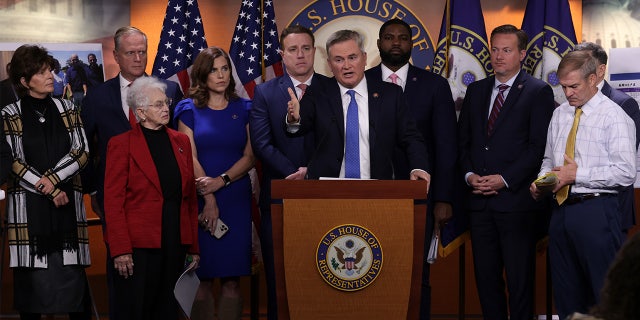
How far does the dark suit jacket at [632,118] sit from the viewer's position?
5239 millimetres

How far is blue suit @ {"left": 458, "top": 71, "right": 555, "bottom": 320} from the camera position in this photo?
208 inches

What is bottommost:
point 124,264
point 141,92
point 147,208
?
point 124,264

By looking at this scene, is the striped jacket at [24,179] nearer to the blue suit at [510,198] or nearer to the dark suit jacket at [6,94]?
the dark suit jacket at [6,94]

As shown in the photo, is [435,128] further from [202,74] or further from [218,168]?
[202,74]

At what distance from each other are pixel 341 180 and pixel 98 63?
10.9ft

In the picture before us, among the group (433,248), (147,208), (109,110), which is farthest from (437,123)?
(109,110)

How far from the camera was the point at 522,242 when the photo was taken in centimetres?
531

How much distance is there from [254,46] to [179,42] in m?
0.51

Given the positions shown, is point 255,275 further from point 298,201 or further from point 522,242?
point 298,201

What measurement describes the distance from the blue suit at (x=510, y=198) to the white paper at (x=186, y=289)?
166 centimetres

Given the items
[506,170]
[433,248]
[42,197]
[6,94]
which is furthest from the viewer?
[6,94]

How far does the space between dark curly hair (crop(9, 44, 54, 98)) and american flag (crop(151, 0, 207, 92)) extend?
3.93 feet

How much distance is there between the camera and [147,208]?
4.61 meters

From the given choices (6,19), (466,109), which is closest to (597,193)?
(466,109)
